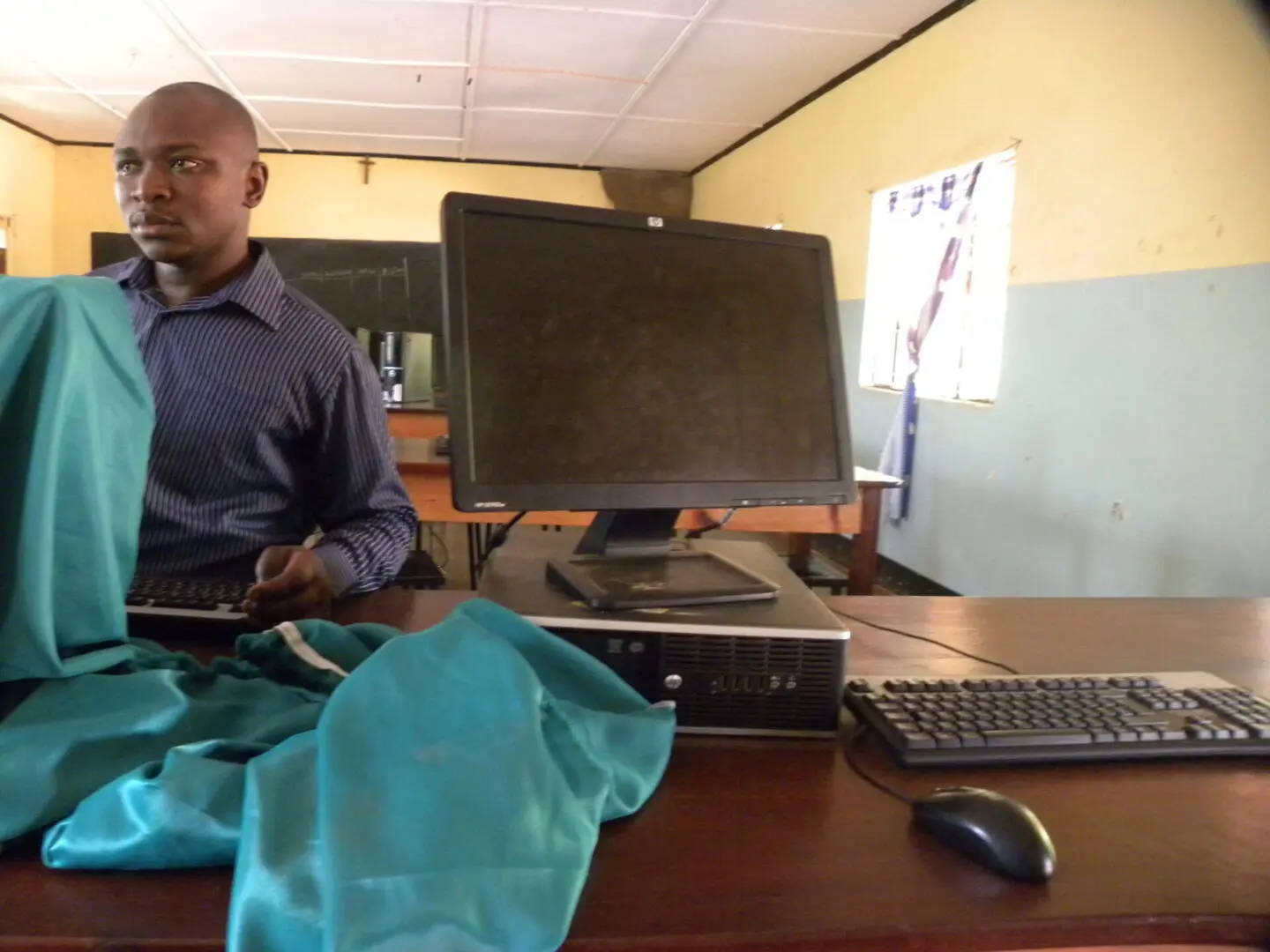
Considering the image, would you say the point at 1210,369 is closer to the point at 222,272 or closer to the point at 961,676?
the point at 961,676

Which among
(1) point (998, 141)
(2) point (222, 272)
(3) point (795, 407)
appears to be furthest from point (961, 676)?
(1) point (998, 141)

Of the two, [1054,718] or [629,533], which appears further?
[629,533]

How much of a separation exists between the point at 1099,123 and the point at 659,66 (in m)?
2.23

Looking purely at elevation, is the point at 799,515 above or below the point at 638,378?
below

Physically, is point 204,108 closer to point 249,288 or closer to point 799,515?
point 249,288

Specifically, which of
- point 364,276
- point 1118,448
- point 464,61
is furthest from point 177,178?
point 364,276

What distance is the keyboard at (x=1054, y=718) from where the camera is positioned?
79cm

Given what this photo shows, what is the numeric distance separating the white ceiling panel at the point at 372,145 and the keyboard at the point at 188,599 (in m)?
5.68

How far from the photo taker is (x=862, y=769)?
2.55ft

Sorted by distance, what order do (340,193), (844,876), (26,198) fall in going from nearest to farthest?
(844,876) < (26,198) < (340,193)

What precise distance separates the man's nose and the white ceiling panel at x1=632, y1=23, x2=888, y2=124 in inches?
115

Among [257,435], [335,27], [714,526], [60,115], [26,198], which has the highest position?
[60,115]

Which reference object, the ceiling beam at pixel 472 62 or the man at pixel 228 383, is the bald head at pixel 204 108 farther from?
the ceiling beam at pixel 472 62

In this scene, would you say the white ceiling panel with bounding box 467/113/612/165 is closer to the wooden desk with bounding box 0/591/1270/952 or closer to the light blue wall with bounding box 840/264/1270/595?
the light blue wall with bounding box 840/264/1270/595
